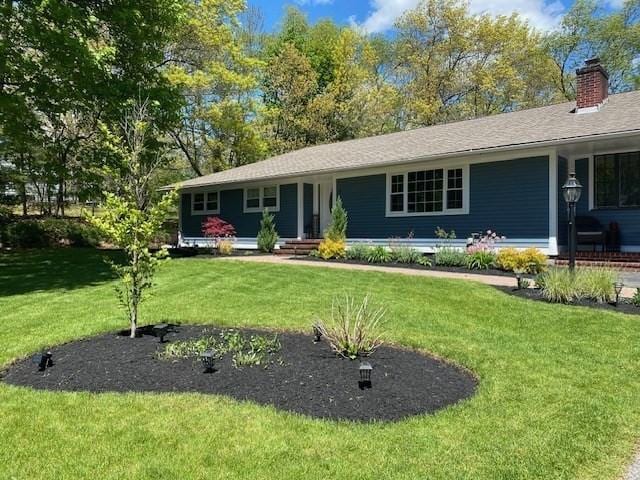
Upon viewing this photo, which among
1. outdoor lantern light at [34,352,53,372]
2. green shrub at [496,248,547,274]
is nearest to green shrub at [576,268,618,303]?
green shrub at [496,248,547,274]

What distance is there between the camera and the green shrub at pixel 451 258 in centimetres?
1213

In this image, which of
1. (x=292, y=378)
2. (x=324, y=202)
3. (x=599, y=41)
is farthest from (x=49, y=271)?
(x=599, y=41)

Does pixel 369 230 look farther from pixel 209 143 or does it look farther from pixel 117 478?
pixel 209 143

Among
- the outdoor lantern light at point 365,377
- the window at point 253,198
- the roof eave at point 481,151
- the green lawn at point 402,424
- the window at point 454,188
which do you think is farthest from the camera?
the window at point 253,198

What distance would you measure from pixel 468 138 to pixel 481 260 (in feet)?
14.5

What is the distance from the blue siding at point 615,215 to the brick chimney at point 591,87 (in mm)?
2044

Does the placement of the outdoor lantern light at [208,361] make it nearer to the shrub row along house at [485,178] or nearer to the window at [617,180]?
the shrub row along house at [485,178]

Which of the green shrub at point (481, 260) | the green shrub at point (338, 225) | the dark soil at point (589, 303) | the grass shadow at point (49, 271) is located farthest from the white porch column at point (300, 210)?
the dark soil at point (589, 303)

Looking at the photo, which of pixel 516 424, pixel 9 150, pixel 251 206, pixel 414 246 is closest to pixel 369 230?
pixel 414 246

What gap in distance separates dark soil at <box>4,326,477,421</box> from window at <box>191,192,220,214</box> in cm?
1601

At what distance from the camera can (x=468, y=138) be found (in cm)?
1441

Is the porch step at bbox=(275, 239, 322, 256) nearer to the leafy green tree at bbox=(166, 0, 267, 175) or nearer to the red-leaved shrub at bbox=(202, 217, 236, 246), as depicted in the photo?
the red-leaved shrub at bbox=(202, 217, 236, 246)

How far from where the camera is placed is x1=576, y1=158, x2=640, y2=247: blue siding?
1176 cm

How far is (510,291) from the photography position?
8766mm
